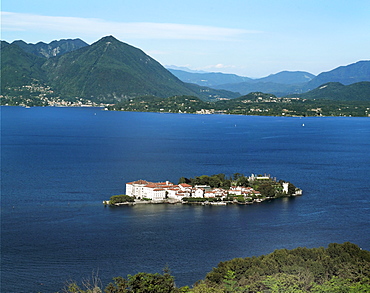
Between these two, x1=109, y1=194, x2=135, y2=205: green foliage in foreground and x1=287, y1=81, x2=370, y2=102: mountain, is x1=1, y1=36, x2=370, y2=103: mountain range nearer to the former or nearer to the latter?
x1=287, y1=81, x2=370, y2=102: mountain

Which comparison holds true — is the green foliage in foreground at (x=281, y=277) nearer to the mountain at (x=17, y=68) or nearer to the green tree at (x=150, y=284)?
the green tree at (x=150, y=284)

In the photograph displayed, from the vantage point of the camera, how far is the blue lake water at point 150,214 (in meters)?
19.0

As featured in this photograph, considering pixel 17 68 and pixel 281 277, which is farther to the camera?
pixel 17 68

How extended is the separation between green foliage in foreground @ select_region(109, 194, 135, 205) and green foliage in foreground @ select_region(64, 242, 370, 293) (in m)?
11.1

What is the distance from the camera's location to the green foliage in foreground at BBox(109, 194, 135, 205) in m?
27.5

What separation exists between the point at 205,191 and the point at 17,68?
139 meters

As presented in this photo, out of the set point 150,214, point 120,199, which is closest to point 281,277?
point 150,214

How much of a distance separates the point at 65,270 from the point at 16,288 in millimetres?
1954

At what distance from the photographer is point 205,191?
2947 centimetres

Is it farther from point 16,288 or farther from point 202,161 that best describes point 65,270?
point 202,161

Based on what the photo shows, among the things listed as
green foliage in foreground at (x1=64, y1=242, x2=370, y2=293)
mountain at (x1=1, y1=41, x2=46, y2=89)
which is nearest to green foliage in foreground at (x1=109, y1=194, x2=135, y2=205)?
green foliage in foreground at (x1=64, y1=242, x2=370, y2=293)

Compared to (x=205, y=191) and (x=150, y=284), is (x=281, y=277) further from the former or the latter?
(x=205, y=191)

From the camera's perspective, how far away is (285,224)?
24391 mm

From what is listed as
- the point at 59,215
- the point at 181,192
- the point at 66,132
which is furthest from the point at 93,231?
the point at 66,132
